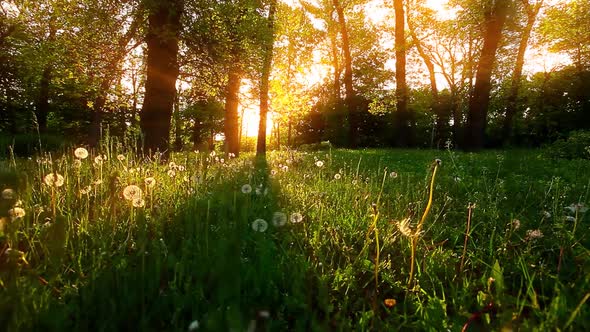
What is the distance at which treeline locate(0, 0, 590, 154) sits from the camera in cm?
941

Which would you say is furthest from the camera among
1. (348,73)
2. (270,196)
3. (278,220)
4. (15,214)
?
(348,73)

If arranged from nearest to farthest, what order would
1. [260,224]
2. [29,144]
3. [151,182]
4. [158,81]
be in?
1. [260,224]
2. [151,182]
3. [158,81]
4. [29,144]

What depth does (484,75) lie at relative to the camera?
1512 centimetres

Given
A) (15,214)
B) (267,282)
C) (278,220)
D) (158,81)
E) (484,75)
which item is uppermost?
(484,75)

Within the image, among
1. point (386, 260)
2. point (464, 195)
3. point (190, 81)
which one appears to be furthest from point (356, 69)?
point (386, 260)

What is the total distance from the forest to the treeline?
0.11 m

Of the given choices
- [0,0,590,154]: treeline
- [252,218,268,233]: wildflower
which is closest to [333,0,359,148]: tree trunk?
[0,0,590,154]: treeline

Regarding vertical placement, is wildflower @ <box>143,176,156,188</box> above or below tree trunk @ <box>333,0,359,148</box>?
below

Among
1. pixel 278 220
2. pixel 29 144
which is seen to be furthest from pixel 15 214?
pixel 29 144

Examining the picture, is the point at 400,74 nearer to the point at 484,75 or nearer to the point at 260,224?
the point at 484,75

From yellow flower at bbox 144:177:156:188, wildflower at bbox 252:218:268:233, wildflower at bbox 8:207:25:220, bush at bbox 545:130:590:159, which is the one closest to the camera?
wildflower at bbox 8:207:25:220

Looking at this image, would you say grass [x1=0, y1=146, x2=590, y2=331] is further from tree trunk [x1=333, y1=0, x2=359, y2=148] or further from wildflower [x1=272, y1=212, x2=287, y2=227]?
tree trunk [x1=333, y1=0, x2=359, y2=148]

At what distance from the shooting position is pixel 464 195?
14.4 ft

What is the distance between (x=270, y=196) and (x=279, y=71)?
17.3 metres
